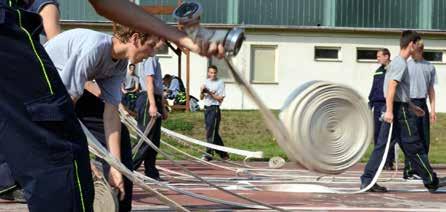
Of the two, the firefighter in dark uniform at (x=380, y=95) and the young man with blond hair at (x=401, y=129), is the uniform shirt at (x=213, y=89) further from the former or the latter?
the young man with blond hair at (x=401, y=129)

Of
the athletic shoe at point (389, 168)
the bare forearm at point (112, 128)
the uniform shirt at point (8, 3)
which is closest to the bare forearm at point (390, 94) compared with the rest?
the athletic shoe at point (389, 168)

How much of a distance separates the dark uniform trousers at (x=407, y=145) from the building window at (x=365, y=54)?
26311 mm

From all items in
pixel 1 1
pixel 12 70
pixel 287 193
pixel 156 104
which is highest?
pixel 1 1

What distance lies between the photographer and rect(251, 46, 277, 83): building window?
37750mm

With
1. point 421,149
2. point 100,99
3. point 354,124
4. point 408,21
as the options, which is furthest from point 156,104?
point 408,21

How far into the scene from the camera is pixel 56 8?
685cm

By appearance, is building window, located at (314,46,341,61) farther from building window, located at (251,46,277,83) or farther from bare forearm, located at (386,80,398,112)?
bare forearm, located at (386,80,398,112)

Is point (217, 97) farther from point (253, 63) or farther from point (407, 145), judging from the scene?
point (253, 63)

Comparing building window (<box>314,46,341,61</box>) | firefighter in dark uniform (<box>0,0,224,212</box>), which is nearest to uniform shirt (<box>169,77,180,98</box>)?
building window (<box>314,46,341,61</box>)

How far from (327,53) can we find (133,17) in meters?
34.9

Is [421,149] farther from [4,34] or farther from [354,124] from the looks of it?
[4,34]

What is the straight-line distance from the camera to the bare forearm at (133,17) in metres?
3.69

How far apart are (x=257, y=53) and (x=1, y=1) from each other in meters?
34.4

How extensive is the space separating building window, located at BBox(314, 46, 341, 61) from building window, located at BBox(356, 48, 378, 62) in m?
0.75
